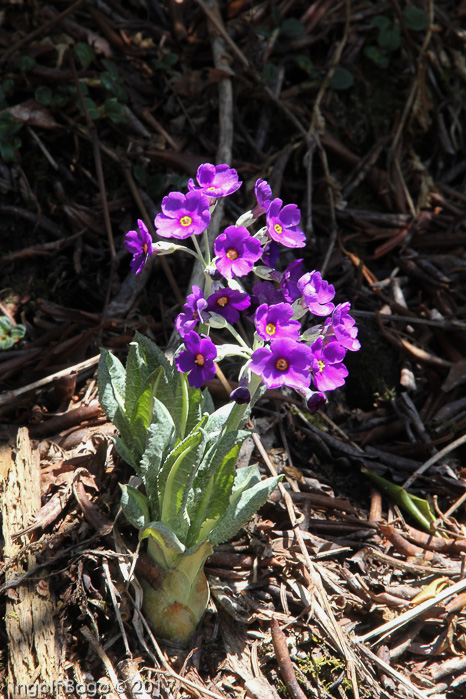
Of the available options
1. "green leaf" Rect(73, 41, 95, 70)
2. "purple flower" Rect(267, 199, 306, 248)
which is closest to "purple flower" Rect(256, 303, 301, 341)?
"purple flower" Rect(267, 199, 306, 248)

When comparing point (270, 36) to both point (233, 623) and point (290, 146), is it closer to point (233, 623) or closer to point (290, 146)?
point (290, 146)

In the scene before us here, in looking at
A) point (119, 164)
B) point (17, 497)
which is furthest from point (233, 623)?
point (119, 164)

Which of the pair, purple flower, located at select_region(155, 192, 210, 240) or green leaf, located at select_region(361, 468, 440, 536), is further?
green leaf, located at select_region(361, 468, 440, 536)

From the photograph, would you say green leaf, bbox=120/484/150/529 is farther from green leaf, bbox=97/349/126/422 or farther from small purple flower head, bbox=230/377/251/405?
small purple flower head, bbox=230/377/251/405

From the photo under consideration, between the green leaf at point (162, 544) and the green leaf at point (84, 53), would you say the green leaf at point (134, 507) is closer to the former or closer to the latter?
the green leaf at point (162, 544)

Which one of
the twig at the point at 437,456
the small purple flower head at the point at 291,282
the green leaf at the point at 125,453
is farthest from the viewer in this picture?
the twig at the point at 437,456

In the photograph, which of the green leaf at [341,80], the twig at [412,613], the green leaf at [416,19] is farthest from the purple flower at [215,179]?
the green leaf at [416,19]
